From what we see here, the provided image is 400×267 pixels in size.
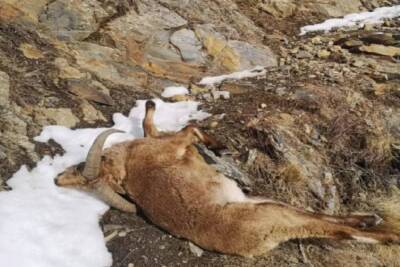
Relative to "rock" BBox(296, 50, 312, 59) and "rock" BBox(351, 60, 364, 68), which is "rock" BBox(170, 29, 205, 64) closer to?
"rock" BBox(296, 50, 312, 59)

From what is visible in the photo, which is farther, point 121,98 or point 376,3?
point 376,3

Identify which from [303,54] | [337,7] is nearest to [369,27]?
[337,7]

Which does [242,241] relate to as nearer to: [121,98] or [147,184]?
[147,184]

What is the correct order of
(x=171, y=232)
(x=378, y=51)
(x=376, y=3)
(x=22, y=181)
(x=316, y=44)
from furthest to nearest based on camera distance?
(x=376, y=3)
(x=316, y=44)
(x=378, y=51)
(x=22, y=181)
(x=171, y=232)

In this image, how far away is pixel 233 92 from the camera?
29.7ft

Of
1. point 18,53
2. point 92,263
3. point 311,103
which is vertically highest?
point 18,53

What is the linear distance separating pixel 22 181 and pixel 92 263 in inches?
66.6

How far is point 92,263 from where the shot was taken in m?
6.10

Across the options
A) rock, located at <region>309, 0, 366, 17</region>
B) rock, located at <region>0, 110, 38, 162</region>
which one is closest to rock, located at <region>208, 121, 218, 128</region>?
rock, located at <region>0, 110, 38, 162</region>

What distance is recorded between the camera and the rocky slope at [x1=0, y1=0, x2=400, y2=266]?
686cm

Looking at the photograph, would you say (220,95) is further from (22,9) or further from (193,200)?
(22,9)

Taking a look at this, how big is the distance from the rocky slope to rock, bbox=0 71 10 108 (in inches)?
0.9

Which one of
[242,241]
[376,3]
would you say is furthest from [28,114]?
[376,3]

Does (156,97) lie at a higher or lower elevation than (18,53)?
lower
